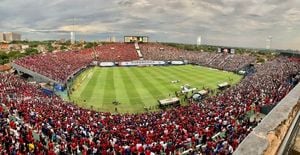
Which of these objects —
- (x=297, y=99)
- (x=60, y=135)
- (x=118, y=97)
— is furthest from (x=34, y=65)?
(x=297, y=99)

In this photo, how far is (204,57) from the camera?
100500mm

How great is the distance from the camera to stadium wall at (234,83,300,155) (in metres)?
3.18

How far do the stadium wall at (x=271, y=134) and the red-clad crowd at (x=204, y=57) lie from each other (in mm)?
77129

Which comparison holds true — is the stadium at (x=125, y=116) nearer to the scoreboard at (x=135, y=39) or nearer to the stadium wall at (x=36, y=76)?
the stadium wall at (x=36, y=76)

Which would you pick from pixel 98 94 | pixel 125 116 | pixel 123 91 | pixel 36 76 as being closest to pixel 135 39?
pixel 36 76

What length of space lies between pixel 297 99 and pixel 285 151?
6.22 ft

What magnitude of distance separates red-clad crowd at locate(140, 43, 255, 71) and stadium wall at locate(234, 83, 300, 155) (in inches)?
3037

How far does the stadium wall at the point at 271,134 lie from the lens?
318 centimetres

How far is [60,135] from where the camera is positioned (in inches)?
727

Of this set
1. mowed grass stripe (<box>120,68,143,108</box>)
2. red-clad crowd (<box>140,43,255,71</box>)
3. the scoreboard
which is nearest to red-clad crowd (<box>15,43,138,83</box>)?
red-clad crowd (<box>140,43,255,71</box>)

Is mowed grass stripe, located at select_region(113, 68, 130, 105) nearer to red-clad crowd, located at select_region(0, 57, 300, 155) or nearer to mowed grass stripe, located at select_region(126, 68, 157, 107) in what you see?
mowed grass stripe, located at select_region(126, 68, 157, 107)

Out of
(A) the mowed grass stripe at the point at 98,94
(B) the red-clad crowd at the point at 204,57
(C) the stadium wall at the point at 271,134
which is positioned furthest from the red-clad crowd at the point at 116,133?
(B) the red-clad crowd at the point at 204,57

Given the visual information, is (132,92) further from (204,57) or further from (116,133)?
(204,57)

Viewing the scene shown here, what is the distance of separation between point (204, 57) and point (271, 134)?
3876 inches
